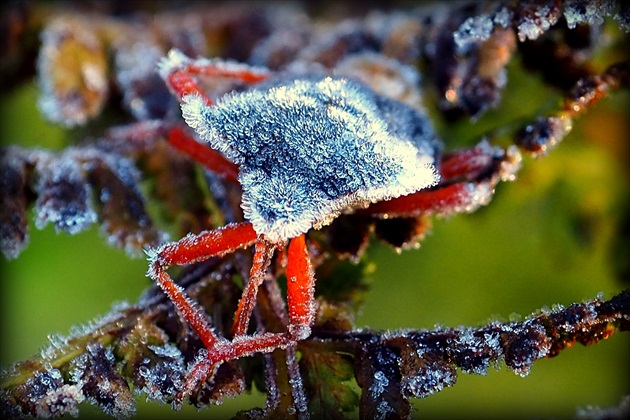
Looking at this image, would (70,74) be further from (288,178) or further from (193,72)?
(288,178)

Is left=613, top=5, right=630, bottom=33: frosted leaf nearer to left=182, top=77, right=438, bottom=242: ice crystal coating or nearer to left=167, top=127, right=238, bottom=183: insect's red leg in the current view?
left=182, top=77, right=438, bottom=242: ice crystal coating

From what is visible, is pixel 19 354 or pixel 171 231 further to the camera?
pixel 19 354

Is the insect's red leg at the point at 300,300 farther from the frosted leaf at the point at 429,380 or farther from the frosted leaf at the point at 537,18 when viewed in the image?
the frosted leaf at the point at 537,18

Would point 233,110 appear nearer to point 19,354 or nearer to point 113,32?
point 113,32

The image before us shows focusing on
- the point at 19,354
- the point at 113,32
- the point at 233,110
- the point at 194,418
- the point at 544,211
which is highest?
the point at 113,32

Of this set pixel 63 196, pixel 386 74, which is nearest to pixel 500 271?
pixel 386 74

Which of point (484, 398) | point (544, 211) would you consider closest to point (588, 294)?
point (544, 211)

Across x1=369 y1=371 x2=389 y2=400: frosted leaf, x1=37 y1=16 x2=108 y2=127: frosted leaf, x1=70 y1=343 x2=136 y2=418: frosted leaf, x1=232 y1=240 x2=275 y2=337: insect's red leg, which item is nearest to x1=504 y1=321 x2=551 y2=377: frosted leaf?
x1=369 y1=371 x2=389 y2=400: frosted leaf
